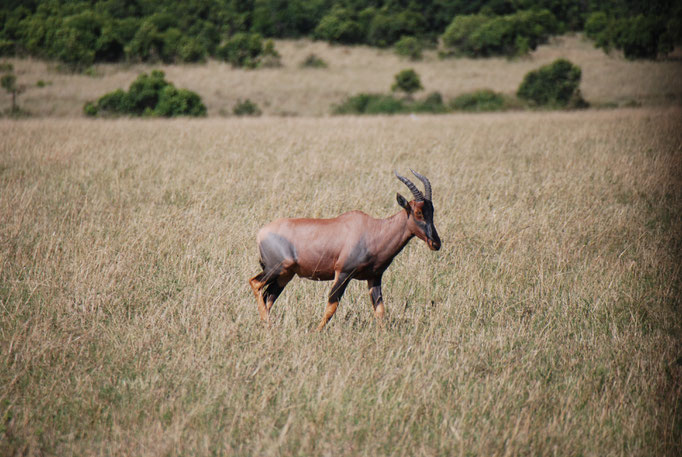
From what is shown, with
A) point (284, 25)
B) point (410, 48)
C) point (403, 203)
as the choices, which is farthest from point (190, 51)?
point (403, 203)

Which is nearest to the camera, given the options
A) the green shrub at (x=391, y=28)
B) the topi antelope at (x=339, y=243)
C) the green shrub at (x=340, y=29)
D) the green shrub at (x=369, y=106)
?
the topi antelope at (x=339, y=243)

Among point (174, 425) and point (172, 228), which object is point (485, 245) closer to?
point (172, 228)

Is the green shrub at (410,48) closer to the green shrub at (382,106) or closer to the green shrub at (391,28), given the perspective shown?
the green shrub at (391,28)

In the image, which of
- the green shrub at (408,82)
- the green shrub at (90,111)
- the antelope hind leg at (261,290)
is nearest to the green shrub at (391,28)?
the green shrub at (408,82)

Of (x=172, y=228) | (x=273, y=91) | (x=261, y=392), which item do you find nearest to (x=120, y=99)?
(x=273, y=91)

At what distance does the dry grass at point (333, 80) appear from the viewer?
100.0 ft

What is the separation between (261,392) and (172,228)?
380 centimetres

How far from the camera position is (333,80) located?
4219 centimetres

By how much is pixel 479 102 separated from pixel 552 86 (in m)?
3.87

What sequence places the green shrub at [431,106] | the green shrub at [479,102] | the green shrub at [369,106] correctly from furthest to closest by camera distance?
1. the green shrub at [479,102]
2. the green shrub at [431,106]
3. the green shrub at [369,106]

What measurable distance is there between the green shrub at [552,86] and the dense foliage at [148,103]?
685 inches

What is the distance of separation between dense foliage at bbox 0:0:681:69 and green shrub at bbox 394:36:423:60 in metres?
3.86

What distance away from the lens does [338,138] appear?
15594 mm

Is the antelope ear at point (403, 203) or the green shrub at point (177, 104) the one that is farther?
the green shrub at point (177, 104)
